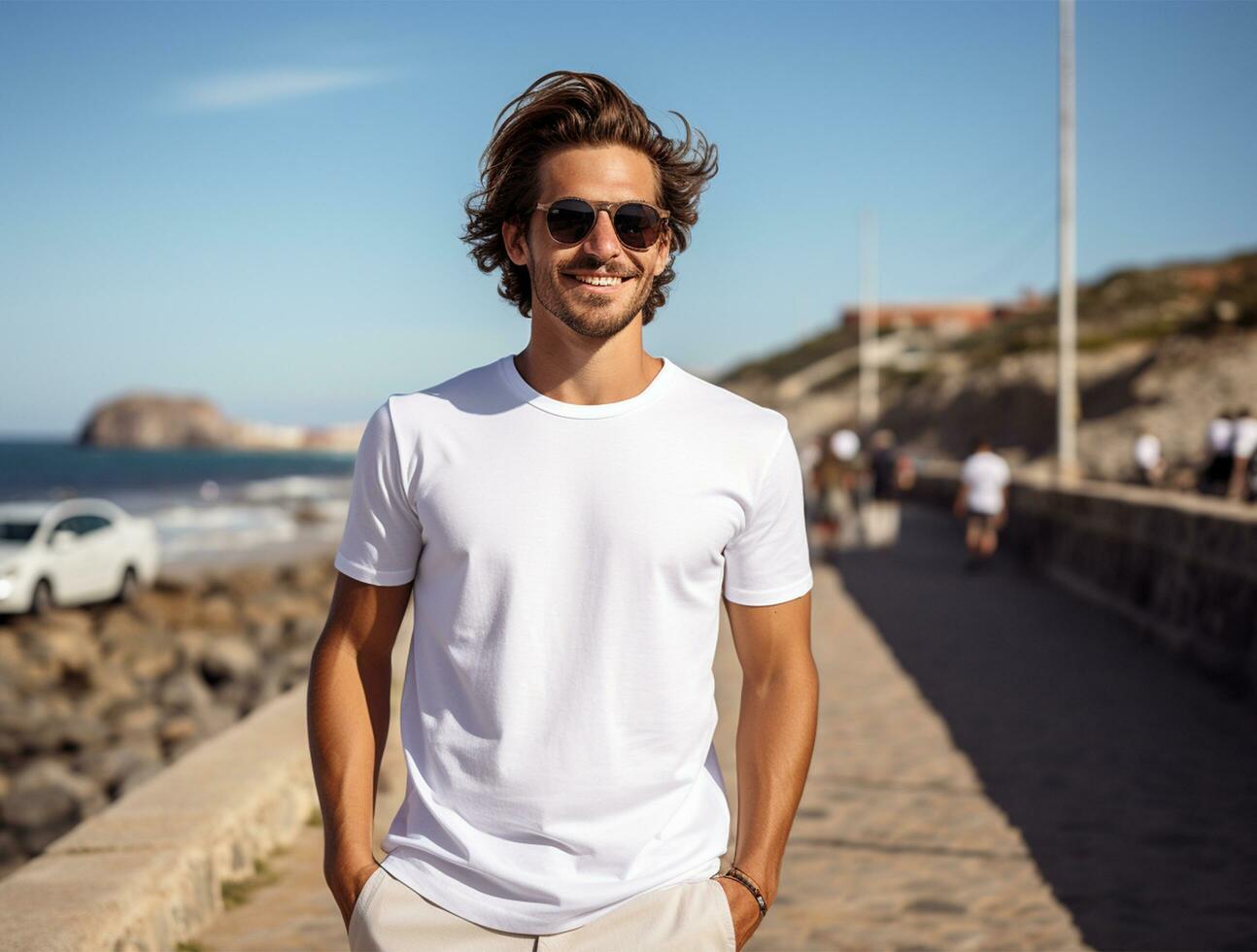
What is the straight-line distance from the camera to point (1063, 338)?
22781mm

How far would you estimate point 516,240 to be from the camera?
241 centimetres

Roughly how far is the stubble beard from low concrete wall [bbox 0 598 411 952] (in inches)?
85.4

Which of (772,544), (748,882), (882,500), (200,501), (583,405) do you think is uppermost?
(583,405)

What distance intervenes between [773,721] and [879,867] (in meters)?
3.63

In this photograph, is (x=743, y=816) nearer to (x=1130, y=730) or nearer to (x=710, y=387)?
Result: (x=710, y=387)

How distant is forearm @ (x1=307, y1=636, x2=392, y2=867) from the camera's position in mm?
2189

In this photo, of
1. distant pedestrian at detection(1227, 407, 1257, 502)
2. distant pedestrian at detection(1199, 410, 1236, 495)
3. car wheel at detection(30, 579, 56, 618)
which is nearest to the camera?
car wheel at detection(30, 579, 56, 618)

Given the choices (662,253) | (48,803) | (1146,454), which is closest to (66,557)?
(48,803)

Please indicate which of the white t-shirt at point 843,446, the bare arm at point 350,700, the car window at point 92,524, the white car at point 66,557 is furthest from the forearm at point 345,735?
the car window at point 92,524

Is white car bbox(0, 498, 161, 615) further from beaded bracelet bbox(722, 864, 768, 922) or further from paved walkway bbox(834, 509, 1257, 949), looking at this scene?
beaded bracelet bbox(722, 864, 768, 922)

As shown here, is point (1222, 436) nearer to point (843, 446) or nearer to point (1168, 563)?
point (843, 446)

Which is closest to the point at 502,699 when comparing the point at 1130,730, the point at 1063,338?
the point at 1130,730

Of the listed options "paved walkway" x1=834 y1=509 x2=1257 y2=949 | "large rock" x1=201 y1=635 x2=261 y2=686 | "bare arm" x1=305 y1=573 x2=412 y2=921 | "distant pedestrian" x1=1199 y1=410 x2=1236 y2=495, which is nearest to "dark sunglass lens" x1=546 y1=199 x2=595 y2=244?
"bare arm" x1=305 y1=573 x2=412 y2=921

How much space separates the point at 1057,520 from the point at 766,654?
15255 mm
